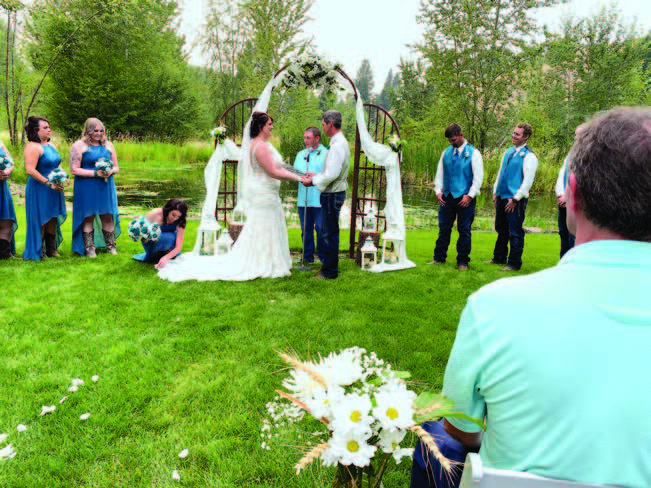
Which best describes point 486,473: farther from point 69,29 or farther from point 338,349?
point 69,29

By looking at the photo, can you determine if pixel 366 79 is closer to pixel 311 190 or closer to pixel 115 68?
pixel 115 68

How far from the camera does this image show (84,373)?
9.76 feet

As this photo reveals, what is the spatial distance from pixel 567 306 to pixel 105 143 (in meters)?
6.48

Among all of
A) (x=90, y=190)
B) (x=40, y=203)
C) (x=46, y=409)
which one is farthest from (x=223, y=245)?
(x=46, y=409)

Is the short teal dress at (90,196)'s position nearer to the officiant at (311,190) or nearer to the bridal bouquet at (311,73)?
the officiant at (311,190)

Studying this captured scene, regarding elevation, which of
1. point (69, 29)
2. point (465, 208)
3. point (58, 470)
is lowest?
point (58, 470)

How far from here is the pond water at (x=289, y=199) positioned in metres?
11.4

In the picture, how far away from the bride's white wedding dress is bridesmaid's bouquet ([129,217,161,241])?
456mm

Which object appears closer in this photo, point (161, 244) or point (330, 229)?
point (330, 229)

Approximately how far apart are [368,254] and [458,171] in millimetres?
1759

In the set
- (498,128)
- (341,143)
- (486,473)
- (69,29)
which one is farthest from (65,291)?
(69,29)

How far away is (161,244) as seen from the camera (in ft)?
19.1

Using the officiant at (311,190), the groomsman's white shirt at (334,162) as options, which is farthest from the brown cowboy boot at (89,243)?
the groomsman's white shirt at (334,162)

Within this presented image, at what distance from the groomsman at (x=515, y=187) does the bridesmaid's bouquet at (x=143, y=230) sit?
15.7 ft
